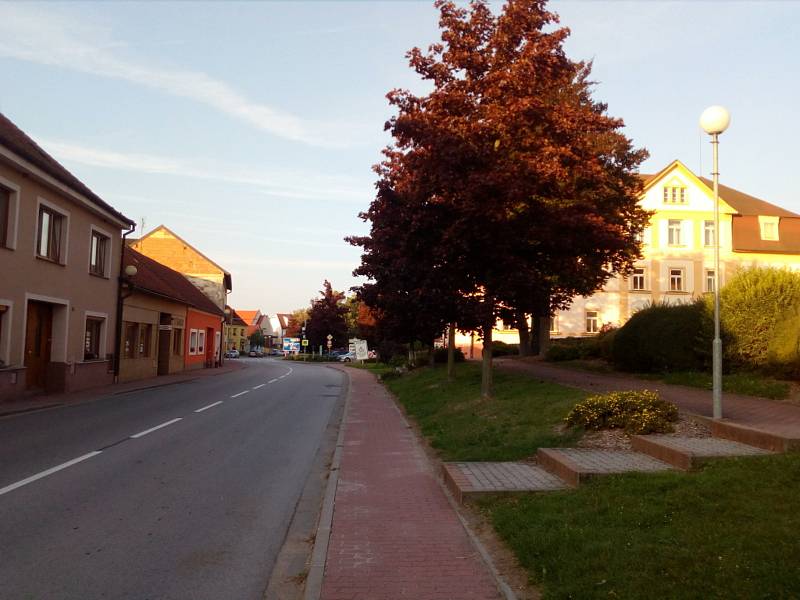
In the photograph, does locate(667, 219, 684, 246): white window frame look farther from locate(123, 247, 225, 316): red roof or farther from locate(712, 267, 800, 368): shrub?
locate(123, 247, 225, 316): red roof

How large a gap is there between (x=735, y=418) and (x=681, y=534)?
5781 millimetres

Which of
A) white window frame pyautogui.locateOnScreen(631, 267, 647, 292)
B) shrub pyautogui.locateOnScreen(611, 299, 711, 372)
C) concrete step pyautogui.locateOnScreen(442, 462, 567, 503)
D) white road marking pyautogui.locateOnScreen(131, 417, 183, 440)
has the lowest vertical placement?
white road marking pyautogui.locateOnScreen(131, 417, 183, 440)

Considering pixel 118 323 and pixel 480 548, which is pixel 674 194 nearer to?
pixel 118 323

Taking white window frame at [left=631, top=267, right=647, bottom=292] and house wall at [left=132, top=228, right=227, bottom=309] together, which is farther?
house wall at [left=132, top=228, right=227, bottom=309]

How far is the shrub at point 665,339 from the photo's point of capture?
57.4ft

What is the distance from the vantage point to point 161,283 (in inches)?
1352

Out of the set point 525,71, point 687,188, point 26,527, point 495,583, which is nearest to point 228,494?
point 26,527

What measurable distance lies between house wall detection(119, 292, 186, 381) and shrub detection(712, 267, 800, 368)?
858 inches

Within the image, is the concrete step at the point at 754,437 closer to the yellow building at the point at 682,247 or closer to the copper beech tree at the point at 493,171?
the copper beech tree at the point at 493,171

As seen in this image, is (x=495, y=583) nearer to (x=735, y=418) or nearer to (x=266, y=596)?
(x=266, y=596)

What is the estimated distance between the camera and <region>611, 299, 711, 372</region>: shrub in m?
17.5

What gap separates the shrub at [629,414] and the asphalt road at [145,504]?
13.3ft

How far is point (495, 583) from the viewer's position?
4.70m

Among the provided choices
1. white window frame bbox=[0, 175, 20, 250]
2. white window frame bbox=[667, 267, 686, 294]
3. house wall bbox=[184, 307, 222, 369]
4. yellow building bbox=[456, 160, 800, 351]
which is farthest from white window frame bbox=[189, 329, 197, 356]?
white window frame bbox=[667, 267, 686, 294]
